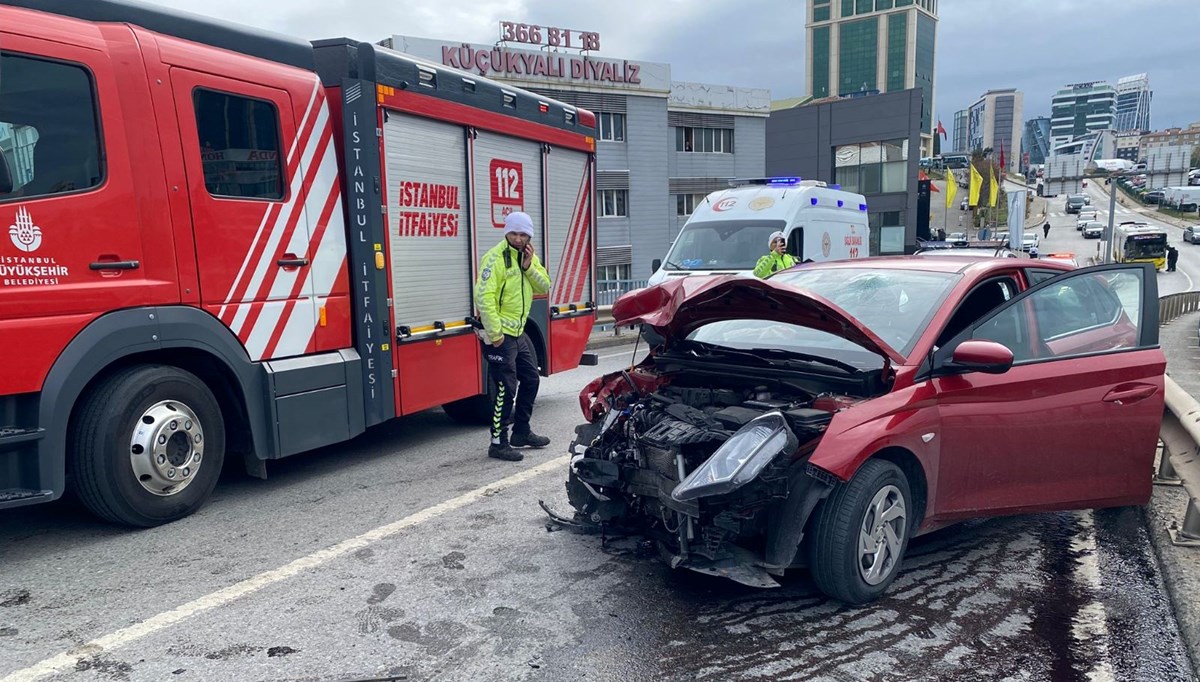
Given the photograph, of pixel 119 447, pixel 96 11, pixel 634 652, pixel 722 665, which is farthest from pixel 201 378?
pixel 722 665

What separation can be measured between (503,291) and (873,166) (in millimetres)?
48328

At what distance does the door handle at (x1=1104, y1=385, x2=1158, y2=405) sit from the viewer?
14.0ft

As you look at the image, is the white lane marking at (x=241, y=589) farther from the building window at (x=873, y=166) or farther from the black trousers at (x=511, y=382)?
the building window at (x=873, y=166)

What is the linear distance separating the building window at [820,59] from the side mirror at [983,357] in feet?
528

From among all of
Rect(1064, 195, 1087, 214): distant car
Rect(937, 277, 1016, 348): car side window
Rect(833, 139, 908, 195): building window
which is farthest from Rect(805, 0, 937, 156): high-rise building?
Rect(937, 277, 1016, 348): car side window

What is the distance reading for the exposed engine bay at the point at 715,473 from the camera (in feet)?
10.8

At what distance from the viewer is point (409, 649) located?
10.5 feet

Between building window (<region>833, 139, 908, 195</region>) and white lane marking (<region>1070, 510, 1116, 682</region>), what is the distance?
155 ft

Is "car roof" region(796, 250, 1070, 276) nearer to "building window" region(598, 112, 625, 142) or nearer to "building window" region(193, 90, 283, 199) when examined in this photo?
"building window" region(193, 90, 283, 199)

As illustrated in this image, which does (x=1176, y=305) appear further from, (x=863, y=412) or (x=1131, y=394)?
(x=863, y=412)

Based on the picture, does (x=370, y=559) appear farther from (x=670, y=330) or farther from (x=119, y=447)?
(x=670, y=330)

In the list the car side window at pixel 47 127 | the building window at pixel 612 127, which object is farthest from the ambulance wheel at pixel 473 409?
the building window at pixel 612 127

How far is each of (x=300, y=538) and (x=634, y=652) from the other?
2221 mm

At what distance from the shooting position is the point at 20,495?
12.9 feet
